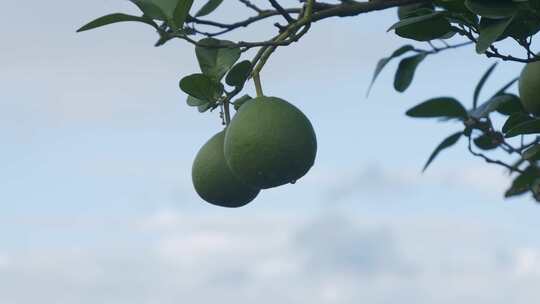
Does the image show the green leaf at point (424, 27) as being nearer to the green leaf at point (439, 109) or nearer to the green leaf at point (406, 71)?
the green leaf at point (406, 71)

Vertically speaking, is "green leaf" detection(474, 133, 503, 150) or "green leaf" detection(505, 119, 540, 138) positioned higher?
"green leaf" detection(505, 119, 540, 138)

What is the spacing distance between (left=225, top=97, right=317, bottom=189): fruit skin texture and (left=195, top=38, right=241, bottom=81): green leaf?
132 mm

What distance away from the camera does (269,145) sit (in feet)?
6.37

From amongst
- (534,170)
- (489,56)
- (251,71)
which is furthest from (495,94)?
(251,71)

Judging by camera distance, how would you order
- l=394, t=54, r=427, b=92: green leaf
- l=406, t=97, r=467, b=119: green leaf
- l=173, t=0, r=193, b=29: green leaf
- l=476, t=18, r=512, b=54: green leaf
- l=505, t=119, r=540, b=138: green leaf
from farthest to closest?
l=406, t=97, r=467, b=119: green leaf → l=394, t=54, r=427, b=92: green leaf → l=505, t=119, r=540, b=138: green leaf → l=173, t=0, r=193, b=29: green leaf → l=476, t=18, r=512, b=54: green leaf

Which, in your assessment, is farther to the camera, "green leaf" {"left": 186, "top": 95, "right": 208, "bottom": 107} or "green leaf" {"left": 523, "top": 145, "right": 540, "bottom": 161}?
"green leaf" {"left": 523, "top": 145, "right": 540, "bottom": 161}

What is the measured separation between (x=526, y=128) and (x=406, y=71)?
27.2 inches

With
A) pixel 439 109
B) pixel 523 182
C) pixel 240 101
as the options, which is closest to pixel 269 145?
pixel 240 101

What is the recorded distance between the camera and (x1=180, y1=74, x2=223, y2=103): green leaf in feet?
6.91

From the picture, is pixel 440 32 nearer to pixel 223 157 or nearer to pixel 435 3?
pixel 435 3

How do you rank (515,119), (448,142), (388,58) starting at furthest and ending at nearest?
(448,142)
(388,58)
(515,119)

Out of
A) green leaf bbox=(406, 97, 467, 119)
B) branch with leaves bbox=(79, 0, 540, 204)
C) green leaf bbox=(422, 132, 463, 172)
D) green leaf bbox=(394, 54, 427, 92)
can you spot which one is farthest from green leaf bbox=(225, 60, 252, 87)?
green leaf bbox=(422, 132, 463, 172)

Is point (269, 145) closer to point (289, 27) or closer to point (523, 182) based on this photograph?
point (289, 27)

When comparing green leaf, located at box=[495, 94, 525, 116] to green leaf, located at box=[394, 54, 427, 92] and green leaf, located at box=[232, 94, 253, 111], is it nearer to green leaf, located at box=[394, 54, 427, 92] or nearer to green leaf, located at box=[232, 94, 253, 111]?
green leaf, located at box=[394, 54, 427, 92]
